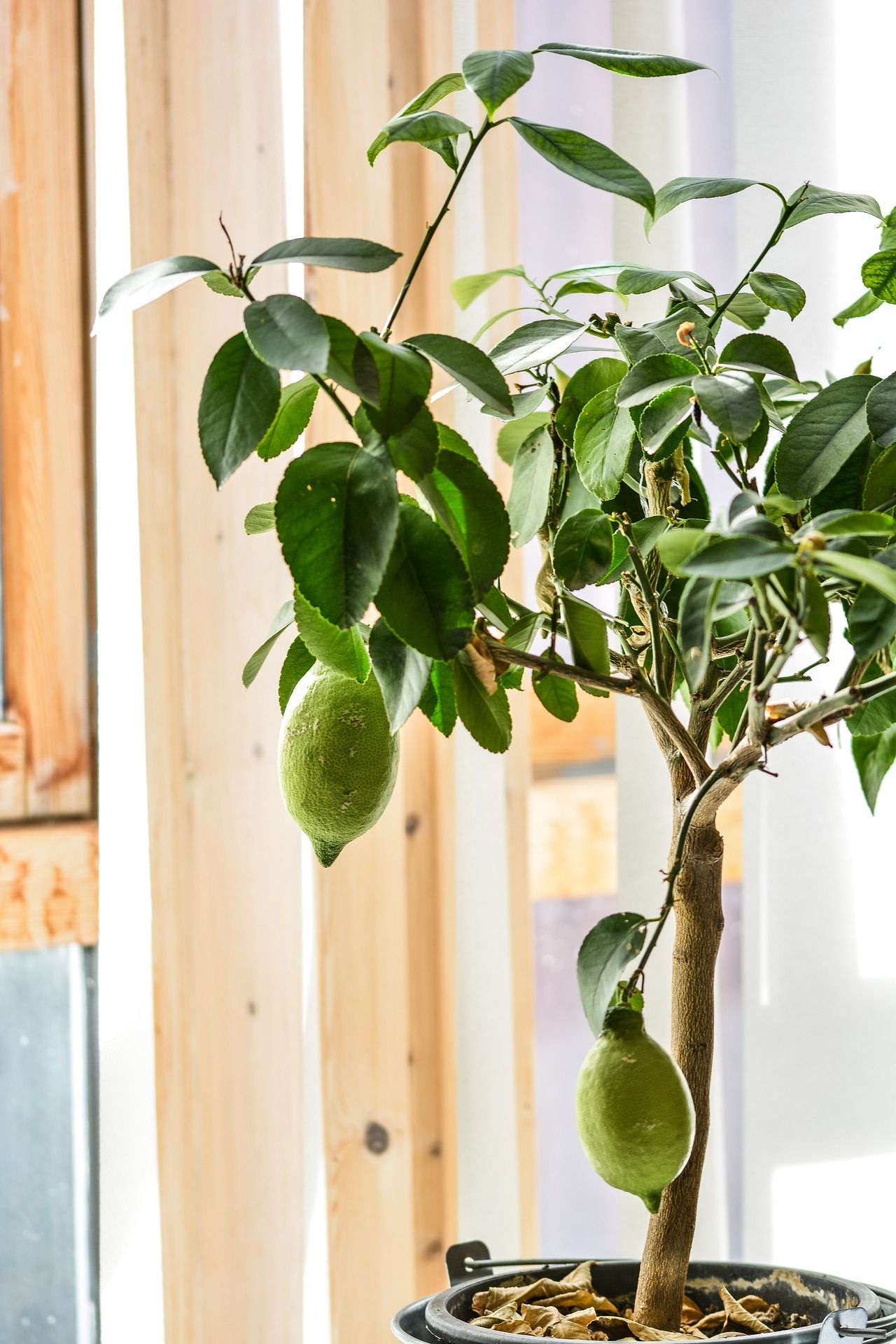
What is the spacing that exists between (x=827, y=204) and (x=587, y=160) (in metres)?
0.17

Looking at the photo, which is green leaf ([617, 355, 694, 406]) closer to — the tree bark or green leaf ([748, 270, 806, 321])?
green leaf ([748, 270, 806, 321])

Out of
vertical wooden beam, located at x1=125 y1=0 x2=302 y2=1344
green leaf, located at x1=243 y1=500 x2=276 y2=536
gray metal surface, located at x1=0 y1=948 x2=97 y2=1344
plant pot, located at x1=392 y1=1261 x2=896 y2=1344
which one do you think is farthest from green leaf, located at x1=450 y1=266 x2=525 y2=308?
gray metal surface, located at x1=0 y1=948 x2=97 y2=1344

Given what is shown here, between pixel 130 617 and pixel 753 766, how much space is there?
76cm

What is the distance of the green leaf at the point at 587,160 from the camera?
0.52 meters

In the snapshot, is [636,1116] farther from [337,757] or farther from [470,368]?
[470,368]

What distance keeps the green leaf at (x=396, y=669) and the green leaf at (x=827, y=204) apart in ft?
1.02

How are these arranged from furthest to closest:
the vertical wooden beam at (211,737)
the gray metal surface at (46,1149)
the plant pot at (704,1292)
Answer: the gray metal surface at (46,1149) < the vertical wooden beam at (211,737) < the plant pot at (704,1292)

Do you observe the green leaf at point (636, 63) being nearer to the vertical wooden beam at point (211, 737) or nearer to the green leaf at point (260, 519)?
the green leaf at point (260, 519)

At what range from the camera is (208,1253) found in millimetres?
1226

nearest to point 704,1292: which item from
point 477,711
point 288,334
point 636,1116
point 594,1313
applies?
point 594,1313

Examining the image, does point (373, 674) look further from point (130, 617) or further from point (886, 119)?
point (886, 119)

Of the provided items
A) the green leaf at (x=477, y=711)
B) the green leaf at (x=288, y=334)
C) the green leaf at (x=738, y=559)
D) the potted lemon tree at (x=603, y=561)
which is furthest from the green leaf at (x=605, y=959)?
the green leaf at (x=288, y=334)

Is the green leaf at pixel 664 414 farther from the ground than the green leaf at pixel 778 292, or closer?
closer

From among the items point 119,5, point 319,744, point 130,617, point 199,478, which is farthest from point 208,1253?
point 119,5
